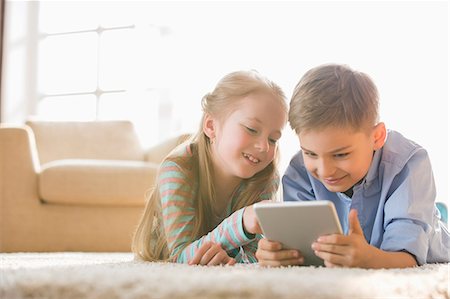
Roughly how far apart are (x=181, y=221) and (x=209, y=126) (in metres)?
0.28

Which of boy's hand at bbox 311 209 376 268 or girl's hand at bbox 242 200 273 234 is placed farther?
girl's hand at bbox 242 200 273 234

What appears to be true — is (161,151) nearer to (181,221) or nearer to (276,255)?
(181,221)

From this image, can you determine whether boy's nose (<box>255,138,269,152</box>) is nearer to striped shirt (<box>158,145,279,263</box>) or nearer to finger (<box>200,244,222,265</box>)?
striped shirt (<box>158,145,279,263</box>)

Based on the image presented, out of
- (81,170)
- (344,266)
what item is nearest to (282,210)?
(344,266)

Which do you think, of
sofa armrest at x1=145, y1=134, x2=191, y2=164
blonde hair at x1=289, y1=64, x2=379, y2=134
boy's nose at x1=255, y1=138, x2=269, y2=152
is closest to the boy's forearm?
blonde hair at x1=289, y1=64, x2=379, y2=134

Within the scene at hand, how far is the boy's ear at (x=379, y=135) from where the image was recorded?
48.8 inches

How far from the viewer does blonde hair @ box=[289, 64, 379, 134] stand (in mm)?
1183

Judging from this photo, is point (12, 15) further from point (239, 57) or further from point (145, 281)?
point (145, 281)

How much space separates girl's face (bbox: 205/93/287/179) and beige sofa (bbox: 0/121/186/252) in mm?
1362

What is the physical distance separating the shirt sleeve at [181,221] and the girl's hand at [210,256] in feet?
0.19

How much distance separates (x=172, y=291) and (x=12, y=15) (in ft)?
14.4

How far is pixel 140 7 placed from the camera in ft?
13.9

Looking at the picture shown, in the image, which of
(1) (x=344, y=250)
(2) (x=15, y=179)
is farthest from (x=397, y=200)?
(2) (x=15, y=179)

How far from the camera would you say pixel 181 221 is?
4.69 feet
